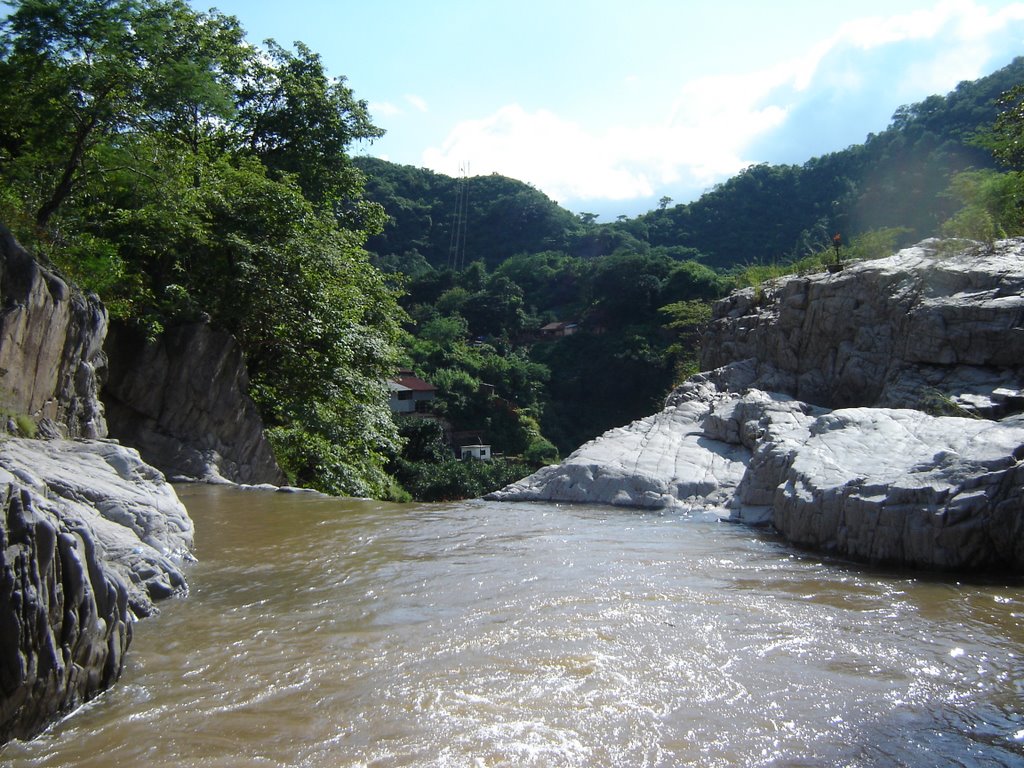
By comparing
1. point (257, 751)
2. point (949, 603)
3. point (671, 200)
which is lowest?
point (257, 751)

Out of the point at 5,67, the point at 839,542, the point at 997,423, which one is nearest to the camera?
the point at 839,542

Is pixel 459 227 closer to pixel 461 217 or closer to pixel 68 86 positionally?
pixel 461 217

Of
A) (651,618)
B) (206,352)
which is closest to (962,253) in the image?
(651,618)

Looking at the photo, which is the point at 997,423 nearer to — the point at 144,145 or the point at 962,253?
the point at 962,253

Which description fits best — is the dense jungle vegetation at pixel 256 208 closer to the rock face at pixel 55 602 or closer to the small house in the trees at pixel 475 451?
the small house in the trees at pixel 475 451

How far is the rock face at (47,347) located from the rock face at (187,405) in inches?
85.3

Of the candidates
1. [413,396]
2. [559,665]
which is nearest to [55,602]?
[559,665]

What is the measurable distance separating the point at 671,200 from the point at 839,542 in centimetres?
6519

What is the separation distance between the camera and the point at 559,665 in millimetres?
3973

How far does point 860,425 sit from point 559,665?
15.0ft

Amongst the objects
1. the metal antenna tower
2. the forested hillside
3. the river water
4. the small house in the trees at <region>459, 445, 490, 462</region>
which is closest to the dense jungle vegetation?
the small house in the trees at <region>459, 445, 490, 462</region>

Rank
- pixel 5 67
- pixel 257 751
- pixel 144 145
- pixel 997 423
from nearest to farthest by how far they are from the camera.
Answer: pixel 257 751 → pixel 997 423 → pixel 5 67 → pixel 144 145

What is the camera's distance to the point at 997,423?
21.9 ft

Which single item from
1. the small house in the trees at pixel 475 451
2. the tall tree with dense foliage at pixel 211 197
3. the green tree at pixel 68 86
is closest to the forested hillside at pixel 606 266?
the small house in the trees at pixel 475 451
